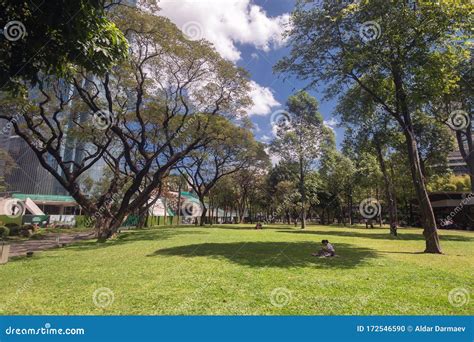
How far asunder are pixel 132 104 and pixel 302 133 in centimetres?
2284

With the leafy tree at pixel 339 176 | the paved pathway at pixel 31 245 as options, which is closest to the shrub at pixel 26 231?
the paved pathway at pixel 31 245

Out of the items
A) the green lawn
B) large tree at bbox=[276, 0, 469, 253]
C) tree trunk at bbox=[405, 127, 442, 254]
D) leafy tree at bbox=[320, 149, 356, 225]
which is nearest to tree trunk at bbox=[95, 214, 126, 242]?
the green lawn

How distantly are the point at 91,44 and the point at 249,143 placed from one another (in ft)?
106

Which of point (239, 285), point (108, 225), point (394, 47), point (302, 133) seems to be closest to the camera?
point (239, 285)

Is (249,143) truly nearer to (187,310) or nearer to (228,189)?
(228,189)

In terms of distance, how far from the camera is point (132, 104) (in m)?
28.4

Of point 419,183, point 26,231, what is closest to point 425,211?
point 419,183

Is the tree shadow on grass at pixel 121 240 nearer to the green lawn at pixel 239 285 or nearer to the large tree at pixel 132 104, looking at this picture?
the large tree at pixel 132 104

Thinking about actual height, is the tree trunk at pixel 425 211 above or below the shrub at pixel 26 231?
above

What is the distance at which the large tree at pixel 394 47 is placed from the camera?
1477 centimetres

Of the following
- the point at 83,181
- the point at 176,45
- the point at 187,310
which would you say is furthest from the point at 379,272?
the point at 83,181

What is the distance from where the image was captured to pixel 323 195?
6519cm

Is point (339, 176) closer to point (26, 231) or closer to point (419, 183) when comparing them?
point (419, 183)

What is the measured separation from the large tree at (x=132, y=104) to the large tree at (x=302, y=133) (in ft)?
44.5
